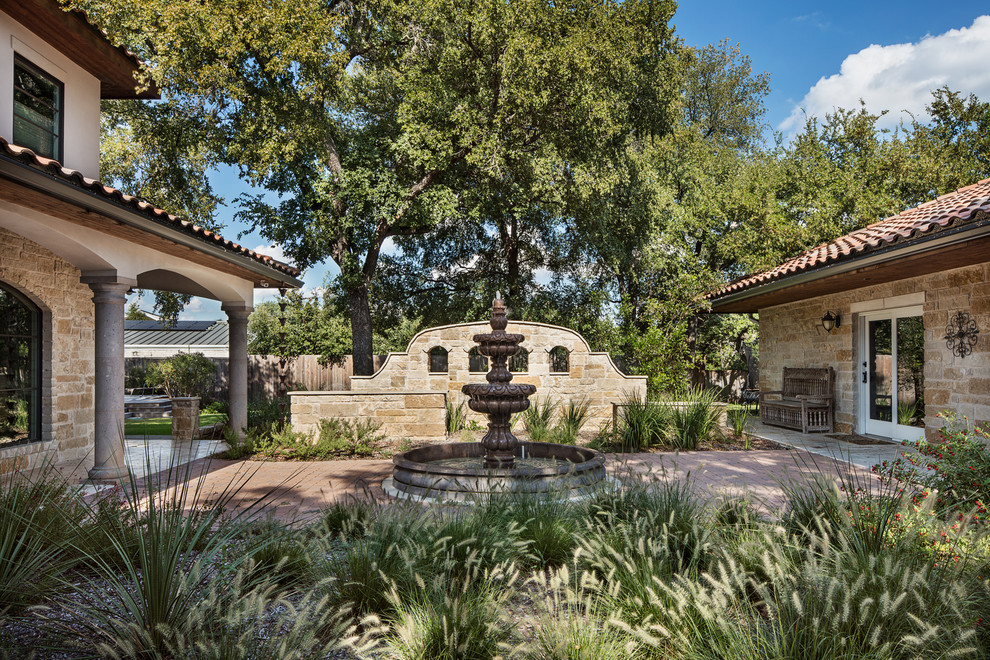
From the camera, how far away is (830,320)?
38.5 ft

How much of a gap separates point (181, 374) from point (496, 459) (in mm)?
14738

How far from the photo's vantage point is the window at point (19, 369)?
752cm

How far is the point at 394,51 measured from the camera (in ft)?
55.1

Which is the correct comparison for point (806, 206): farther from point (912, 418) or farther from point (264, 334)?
point (264, 334)

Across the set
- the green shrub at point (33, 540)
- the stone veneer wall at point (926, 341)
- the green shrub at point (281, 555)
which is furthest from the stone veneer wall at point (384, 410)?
the stone veneer wall at point (926, 341)

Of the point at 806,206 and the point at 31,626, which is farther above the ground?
the point at 806,206

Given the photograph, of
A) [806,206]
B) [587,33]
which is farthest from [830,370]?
[587,33]

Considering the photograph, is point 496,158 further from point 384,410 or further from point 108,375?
point 108,375

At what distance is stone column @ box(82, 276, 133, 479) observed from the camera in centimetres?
710

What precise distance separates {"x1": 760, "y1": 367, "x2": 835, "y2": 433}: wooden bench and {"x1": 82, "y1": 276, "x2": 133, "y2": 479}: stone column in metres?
11.3

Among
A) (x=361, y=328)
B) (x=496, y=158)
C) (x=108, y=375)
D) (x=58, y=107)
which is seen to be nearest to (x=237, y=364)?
(x=108, y=375)

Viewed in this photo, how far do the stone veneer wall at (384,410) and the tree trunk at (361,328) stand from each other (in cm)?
573

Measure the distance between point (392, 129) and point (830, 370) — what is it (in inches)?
500

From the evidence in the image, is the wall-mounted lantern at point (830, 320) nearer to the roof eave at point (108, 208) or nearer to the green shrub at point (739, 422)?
the green shrub at point (739, 422)
